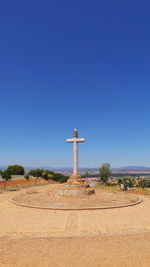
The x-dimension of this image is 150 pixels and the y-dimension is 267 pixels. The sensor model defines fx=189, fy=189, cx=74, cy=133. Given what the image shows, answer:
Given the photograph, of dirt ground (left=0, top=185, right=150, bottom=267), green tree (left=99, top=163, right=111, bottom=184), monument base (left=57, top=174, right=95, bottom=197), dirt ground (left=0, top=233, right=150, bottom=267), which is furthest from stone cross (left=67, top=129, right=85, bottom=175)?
green tree (left=99, top=163, right=111, bottom=184)

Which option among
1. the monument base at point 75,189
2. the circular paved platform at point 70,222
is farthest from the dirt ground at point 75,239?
the monument base at point 75,189

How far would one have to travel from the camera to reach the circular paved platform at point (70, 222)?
384 inches

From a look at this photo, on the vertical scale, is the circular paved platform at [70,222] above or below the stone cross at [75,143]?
below

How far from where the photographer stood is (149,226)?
10.7 meters

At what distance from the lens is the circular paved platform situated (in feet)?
32.0

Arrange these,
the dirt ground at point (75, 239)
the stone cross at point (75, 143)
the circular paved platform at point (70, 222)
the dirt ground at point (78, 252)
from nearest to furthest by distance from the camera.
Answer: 1. the dirt ground at point (78, 252)
2. the dirt ground at point (75, 239)
3. the circular paved platform at point (70, 222)
4. the stone cross at point (75, 143)

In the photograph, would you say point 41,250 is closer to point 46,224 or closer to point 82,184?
point 46,224

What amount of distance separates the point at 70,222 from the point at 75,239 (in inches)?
109

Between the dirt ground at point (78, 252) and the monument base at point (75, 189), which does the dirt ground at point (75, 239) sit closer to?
the dirt ground at point (78, 252)

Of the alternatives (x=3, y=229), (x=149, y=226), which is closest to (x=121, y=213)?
(x=149, y=226)

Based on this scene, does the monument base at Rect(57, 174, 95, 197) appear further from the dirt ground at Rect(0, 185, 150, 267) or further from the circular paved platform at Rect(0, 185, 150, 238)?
the dirt ground at Rect(0, 185, 150, 267)

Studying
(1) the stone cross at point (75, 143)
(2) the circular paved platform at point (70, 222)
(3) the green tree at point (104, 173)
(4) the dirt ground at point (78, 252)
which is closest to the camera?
(4) the dirt ground at point (78, 252)

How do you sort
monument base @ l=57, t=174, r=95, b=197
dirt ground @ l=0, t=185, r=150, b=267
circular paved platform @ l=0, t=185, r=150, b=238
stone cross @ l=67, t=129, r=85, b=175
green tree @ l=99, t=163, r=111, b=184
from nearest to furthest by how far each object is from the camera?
dirt ground @ l=0, t=185, r=150, b=267, circular paved platform @ l=0, t=185, r=150, b=238, monument base @ l=57, t=174, r=95, b=197, stone cross @ l=67, t=129, r=85, b=175, green tree @ l=99, t=163, r=111, b=184

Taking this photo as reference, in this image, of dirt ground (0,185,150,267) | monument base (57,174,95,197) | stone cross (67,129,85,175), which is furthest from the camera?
stone cross (67,129,85,175)
